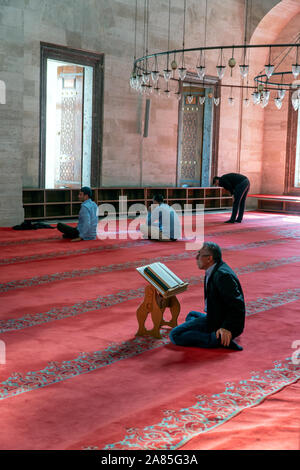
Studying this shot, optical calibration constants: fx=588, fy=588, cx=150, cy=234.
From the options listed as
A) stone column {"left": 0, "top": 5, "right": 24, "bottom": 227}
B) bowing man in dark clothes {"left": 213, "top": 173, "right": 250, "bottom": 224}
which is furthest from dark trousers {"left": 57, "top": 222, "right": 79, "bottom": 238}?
bowing man in dark clothes {"left": 213, "top": 173, "right": 250, "bottom": 224}

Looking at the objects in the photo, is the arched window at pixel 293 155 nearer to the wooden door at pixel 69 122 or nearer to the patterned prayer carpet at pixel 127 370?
the wooden door at pixel 69 122

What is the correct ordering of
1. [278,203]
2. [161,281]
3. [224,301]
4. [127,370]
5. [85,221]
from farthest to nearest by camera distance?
[278,203], [85,221], [161,281], [224,301], [127,370]

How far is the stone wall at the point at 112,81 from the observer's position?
969 centimetres

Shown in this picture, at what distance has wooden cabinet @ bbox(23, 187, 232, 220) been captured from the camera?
11.0 metres

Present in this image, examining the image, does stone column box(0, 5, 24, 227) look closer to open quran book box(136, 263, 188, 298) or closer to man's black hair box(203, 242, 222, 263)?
open quran book box(136, 263, 188, 298)

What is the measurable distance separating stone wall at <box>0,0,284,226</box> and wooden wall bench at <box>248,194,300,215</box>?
3.66 feet

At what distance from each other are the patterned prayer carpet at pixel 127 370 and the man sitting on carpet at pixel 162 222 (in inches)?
81.5

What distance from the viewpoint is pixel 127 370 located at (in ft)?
11.8

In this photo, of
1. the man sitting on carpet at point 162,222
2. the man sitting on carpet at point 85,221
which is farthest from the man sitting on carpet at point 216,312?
the man sitting on carpet at point 162,222

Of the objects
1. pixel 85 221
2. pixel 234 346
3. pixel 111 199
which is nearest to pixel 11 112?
pixel 85 221

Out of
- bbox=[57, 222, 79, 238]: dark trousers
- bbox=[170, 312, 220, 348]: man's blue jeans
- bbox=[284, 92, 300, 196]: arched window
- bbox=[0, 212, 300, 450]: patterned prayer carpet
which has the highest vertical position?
bbox=[284, 92, 300, 196]: arched window

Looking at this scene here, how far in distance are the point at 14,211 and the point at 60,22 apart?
378 cm

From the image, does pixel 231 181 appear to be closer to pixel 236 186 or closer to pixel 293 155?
pixel 236 186

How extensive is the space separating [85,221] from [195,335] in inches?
192
